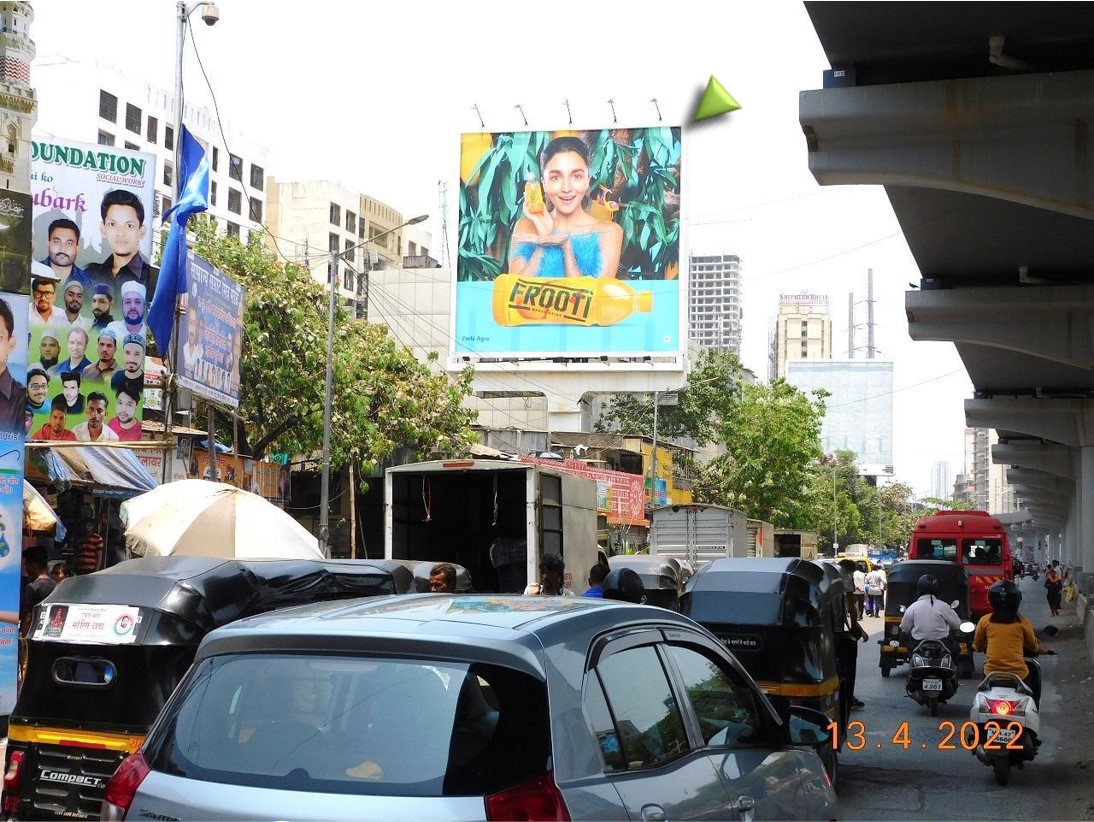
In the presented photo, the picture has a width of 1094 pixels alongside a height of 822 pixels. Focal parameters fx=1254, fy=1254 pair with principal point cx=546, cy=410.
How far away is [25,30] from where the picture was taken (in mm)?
13070

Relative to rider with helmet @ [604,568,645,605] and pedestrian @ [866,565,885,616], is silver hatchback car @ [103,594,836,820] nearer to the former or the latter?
rider with helmet @ [604,568,645,605]

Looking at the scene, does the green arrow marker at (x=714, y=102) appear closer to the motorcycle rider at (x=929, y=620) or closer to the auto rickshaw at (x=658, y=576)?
the motorcycle rider at (x=929, y=620)

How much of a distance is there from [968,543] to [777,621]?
19277 millimetres

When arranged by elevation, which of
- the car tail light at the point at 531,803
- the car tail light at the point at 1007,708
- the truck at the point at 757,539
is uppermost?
the car tail light at the point at 531,803

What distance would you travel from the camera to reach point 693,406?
2409 inches

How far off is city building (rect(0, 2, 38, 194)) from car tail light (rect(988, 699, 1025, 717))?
32.4ft

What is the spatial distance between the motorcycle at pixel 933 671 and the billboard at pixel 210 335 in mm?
10398

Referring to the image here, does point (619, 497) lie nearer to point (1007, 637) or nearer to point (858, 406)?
point (1007, 637)

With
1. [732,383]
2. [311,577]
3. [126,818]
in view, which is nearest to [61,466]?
[311,577]

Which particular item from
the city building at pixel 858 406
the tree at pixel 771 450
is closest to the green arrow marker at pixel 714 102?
the tree at pixel 771 450

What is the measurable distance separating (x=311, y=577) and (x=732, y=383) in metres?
54.4

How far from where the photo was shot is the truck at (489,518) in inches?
643

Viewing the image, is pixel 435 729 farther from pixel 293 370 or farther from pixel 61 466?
pixel 293 370

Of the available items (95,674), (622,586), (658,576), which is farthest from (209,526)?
(658,576)
